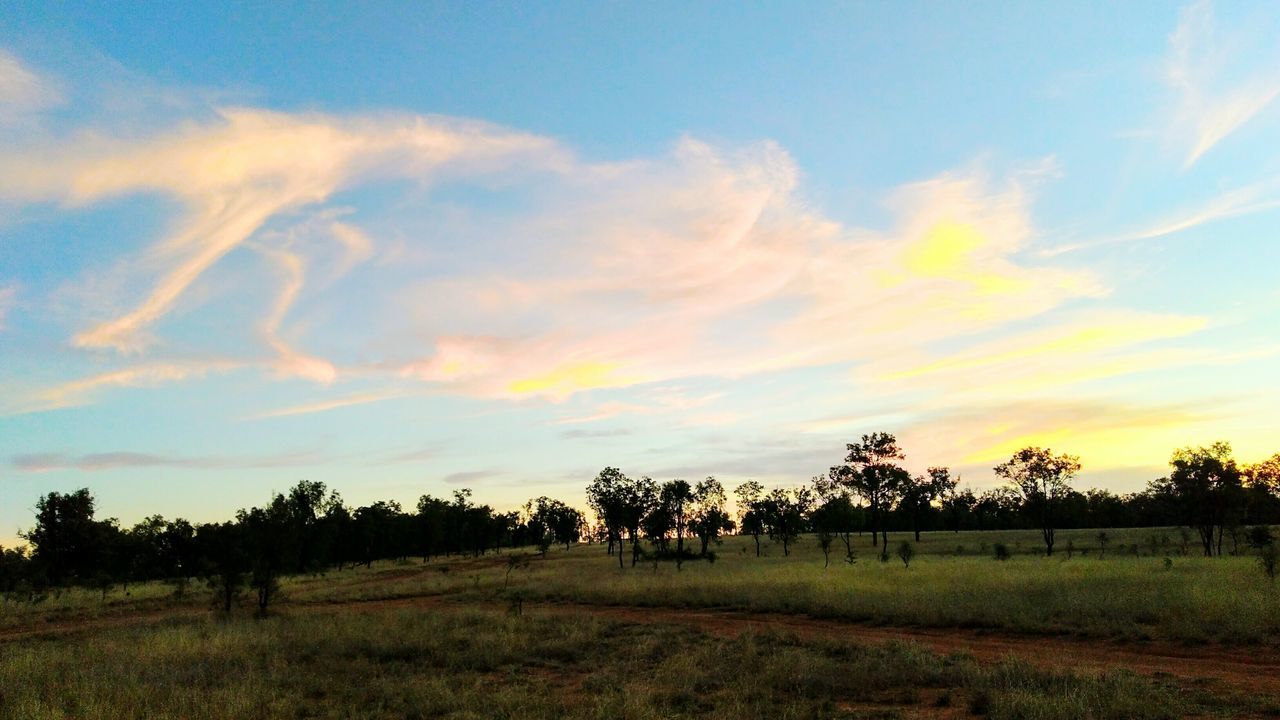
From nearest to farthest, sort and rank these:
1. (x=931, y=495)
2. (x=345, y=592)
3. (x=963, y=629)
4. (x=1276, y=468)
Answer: (x=963, y=629) < (x=345, y=592) < (x=1276, y=468) < (x=931, y=495)

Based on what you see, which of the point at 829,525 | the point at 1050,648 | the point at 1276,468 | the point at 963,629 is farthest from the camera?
the point at 829,525

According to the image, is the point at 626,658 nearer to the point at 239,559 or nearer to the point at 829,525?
the point at 239,559

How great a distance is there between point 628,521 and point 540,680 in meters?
51.5

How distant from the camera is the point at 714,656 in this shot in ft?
57.0

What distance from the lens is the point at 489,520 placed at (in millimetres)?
119938

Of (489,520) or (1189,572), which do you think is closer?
(1189,572)

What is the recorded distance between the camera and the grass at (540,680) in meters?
12.2

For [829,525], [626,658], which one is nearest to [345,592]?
[626,658]

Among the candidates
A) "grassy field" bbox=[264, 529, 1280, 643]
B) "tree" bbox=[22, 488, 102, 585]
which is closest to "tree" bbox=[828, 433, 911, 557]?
"grassy field" bbox=[264, 529, 1280, 643]

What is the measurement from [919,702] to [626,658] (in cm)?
786

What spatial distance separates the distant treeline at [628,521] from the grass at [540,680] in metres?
13.1

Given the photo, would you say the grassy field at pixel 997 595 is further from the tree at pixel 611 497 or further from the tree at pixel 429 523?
the tree at pixel 429 523

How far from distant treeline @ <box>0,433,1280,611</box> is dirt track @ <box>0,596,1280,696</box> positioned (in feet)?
19.7

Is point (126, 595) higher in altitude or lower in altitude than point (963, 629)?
lower
